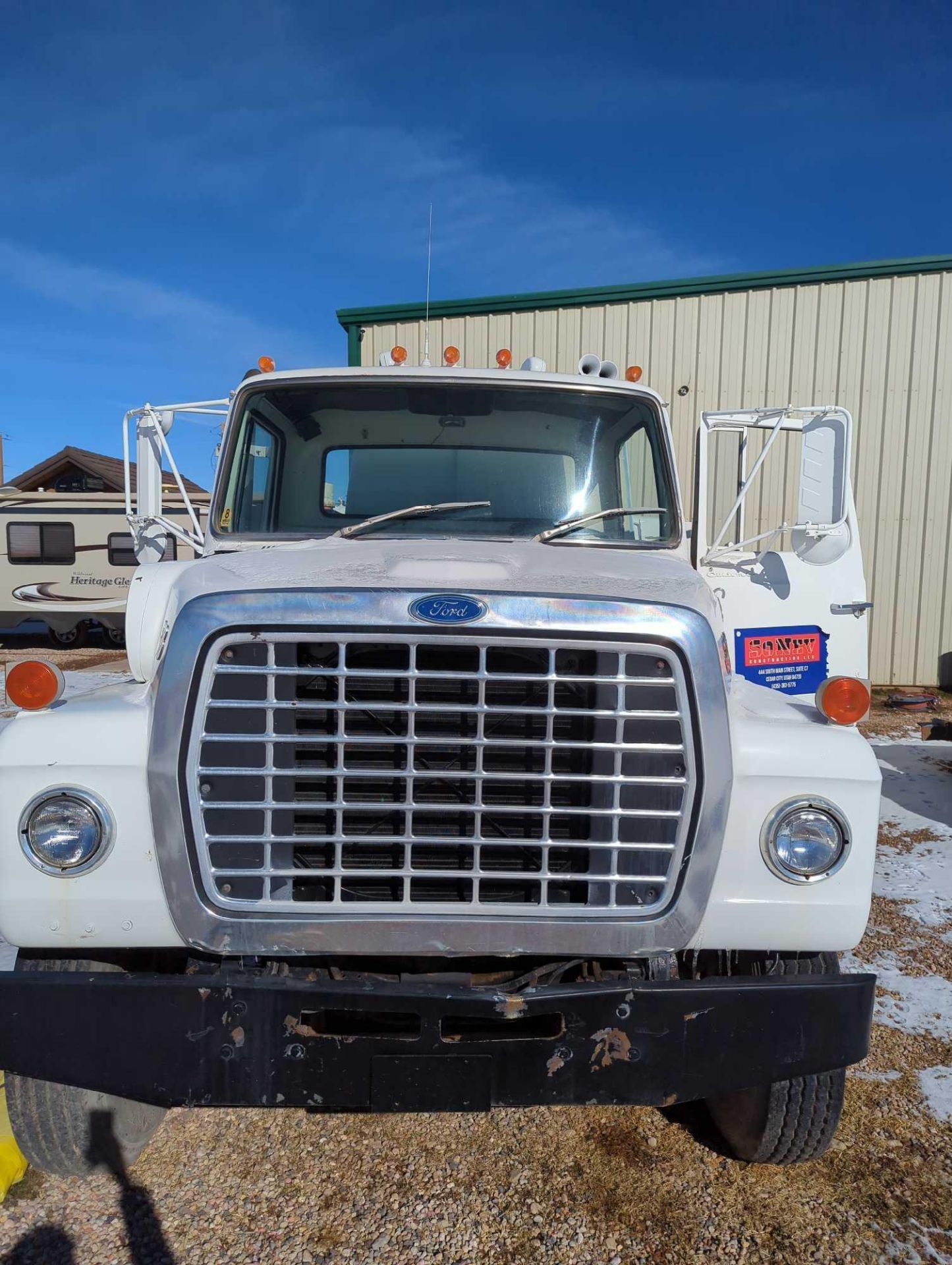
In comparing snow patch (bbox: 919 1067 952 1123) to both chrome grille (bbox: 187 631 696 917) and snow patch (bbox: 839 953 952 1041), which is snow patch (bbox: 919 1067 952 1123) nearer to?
snow patch (bbox: 839 953 952 1041)

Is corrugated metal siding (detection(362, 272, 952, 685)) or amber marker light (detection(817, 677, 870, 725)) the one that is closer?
amber marker light (detection(817, 677, 870, 725))

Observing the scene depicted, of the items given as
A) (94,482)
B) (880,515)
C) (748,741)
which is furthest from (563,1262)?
(94,482)

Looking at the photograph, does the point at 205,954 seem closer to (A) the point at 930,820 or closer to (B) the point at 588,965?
(B) the point at 588,965

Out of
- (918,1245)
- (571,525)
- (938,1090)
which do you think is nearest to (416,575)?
(571,525)

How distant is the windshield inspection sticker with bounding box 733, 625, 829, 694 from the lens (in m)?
3.60

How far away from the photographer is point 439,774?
2064 millimetres

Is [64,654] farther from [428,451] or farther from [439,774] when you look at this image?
[439,774]

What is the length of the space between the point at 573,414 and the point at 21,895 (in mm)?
2568

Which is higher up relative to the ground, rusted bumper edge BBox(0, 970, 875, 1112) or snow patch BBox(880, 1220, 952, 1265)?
rusted bumper edge BBox(0, 970, 875, 1112)

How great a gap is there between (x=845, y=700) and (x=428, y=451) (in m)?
1.94

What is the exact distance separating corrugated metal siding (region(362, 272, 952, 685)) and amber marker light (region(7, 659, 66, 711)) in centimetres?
880

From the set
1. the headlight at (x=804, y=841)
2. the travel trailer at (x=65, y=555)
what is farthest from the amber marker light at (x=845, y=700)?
the travel trailer at (x=65, y=555)

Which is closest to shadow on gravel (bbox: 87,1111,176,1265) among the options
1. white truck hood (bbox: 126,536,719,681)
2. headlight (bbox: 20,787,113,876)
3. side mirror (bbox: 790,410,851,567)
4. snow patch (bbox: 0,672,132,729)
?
headlight (bbox: 20,787,113,876)

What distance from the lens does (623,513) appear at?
9.90ft
